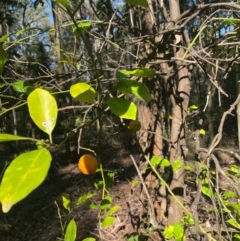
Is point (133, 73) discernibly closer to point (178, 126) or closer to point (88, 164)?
point (88, 164)

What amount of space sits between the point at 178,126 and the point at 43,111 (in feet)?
2.84

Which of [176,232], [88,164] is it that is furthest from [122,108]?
[176,232]

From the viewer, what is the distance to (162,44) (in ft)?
4.00

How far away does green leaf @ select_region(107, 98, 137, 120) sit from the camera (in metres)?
0.48

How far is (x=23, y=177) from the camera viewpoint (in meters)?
0.28

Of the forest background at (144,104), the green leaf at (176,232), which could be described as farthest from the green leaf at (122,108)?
the green leaf at (176,232)

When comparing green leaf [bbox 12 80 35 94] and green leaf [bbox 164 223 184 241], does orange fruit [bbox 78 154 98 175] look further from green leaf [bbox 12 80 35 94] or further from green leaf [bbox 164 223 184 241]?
green leaf [bbox 164 223 184 241]

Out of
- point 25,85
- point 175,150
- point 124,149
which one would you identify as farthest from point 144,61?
point 124,149

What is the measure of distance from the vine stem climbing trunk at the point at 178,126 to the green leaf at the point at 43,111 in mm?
808

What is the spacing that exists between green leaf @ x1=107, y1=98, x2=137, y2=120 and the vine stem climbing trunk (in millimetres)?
695

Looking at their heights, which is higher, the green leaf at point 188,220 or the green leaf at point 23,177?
the green leaf at point 23,177

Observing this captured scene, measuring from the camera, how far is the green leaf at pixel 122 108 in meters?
0.48

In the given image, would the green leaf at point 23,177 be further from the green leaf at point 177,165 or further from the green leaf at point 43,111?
the green leaf at point 177,165

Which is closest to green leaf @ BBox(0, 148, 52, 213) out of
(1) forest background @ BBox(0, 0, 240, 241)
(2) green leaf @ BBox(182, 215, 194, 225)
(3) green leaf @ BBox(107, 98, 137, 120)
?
(1) forest background @ BBox(0, 0, 240, 241)
